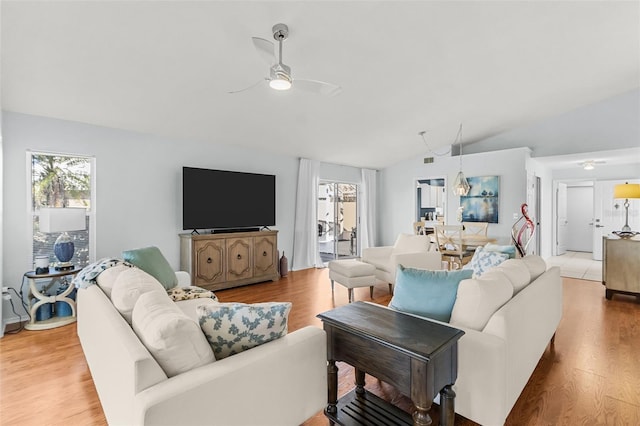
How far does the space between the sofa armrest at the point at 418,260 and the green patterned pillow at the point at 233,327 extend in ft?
9.35

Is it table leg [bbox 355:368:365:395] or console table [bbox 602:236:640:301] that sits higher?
console table [bbox 602:236:640:301]

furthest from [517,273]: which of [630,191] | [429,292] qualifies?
[630,191]

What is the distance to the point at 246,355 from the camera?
1.35 meters

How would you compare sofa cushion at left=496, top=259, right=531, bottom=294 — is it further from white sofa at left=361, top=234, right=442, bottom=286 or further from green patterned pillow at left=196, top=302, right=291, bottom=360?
white sofa at left=361, top=234, right=442, bottom=286

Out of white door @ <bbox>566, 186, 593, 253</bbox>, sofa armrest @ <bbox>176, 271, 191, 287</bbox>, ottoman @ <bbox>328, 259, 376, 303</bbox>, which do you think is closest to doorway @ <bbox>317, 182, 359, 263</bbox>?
ottoman @ <bbox>328, 259, 376, 303</bbox>

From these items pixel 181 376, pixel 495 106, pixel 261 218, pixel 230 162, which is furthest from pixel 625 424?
pixel 230 162

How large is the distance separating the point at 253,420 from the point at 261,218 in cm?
423

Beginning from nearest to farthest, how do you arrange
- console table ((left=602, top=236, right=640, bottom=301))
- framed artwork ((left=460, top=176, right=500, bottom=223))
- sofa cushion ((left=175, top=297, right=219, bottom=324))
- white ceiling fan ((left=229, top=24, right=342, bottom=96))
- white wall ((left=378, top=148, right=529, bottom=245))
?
white ceiling fan ((left=229, top=24, right=342, bottom=96)) → sofa cushion ((left=175, top=297, right=219, bottom=324)) → console table ((left=602, top=236, right=640, bottom=301)) → white wall ((left=378, top=148, right=529, bottom=245)) → framed artwork ((left=460, top=176, right=500, bottom=223))

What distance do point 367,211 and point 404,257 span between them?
3.56 meters

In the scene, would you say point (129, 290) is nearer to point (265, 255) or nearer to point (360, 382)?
point (360, 382)

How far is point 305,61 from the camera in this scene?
9.93 feet

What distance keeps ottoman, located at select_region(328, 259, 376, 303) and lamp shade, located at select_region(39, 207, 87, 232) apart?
9.80 feet

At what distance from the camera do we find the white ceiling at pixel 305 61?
2.35 meters

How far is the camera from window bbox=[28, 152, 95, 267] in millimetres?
3539
